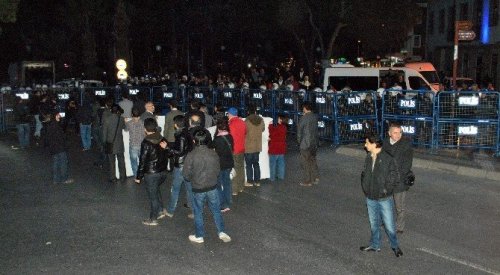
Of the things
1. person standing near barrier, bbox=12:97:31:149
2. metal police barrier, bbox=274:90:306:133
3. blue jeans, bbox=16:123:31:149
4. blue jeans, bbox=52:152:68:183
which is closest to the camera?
blue jeans, bbox=52:152:68:183

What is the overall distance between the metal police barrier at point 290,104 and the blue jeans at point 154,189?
10802 mm

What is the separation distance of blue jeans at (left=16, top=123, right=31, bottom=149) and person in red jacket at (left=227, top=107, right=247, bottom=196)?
392 inches

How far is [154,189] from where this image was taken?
1000cm

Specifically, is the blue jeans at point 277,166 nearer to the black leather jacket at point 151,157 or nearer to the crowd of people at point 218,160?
the crowd of people at point 218,160

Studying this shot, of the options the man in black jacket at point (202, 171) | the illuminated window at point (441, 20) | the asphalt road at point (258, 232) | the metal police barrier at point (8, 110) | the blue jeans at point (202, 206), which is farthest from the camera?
the illuminated window at point (441, 20)

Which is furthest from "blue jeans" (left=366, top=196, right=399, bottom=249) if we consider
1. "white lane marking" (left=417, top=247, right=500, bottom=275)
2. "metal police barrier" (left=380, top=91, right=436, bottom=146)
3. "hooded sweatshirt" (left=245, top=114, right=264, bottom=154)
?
"metal police barrier" (left=380, top=91, right=436, bottom=146)

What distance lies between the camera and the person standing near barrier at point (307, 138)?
41.8 feet

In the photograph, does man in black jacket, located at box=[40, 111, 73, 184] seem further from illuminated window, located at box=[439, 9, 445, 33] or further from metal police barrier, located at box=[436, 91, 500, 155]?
Result: illuminated window, located at box=[439, 9, 445, 33]

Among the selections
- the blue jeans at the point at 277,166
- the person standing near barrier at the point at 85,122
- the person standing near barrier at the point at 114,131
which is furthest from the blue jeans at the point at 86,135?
the blue jeans at the point at 277,166

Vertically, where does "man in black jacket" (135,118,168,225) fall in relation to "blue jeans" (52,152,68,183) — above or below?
above

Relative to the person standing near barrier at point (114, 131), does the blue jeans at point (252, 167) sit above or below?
below

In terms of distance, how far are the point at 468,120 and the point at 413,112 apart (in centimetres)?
157

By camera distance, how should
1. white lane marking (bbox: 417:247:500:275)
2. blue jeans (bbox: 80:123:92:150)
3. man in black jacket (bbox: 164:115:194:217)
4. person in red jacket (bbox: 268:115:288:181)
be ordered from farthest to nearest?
blue jeans (bbox: 80:123:92:150) < person in red jacket (bbox: 268:115:288:181) < man in black jacket (bbox: 164:115:194:217) < white lane marking (bbox: 417:247:500:275)

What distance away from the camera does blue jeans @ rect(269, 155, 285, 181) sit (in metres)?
13.6
